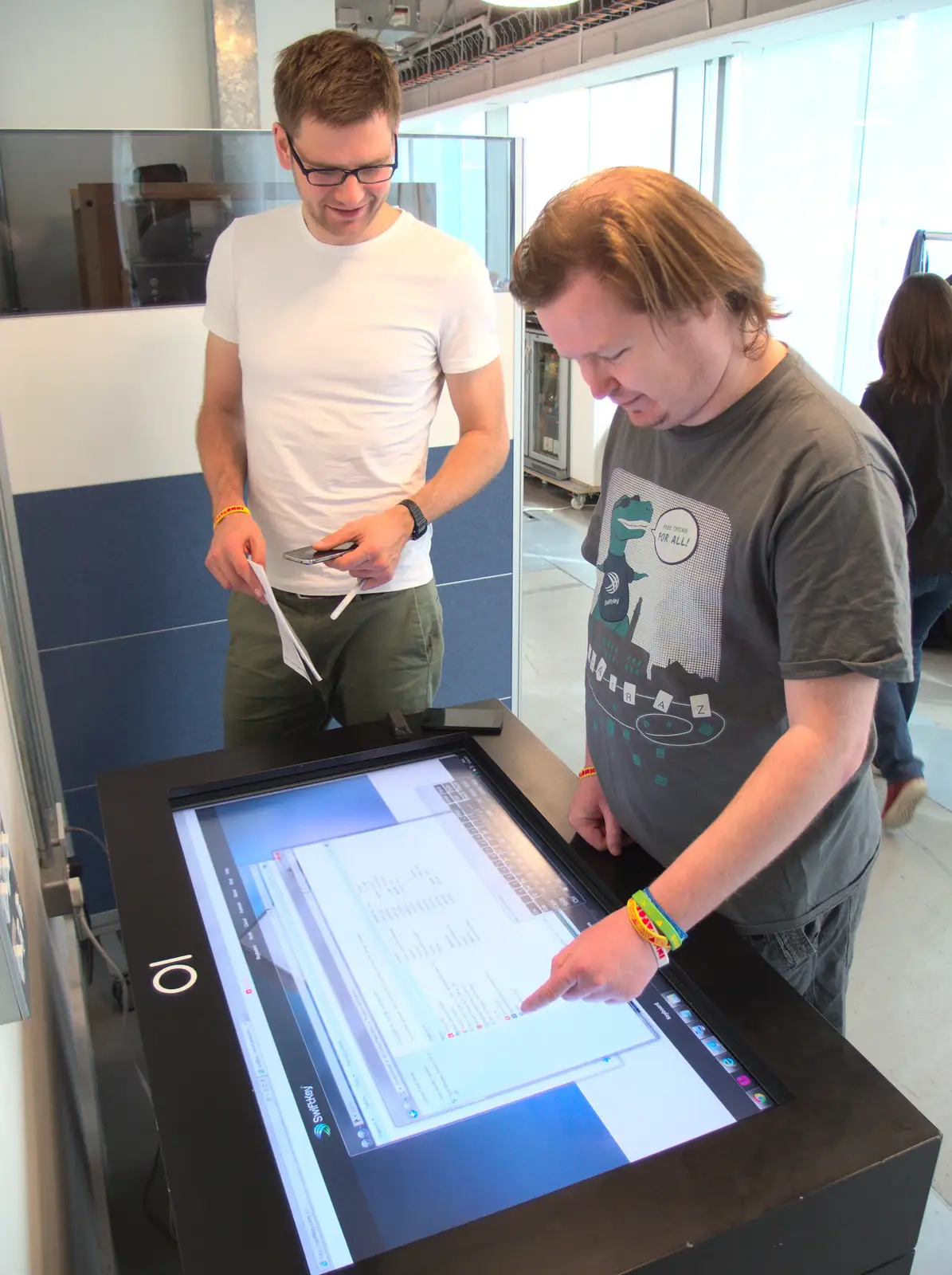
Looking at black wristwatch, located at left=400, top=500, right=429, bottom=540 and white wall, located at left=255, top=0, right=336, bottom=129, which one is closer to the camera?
black wristwatch, located at left=400, top=500, right=429, bottom=540

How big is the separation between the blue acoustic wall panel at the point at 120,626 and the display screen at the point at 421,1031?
46.5 inches

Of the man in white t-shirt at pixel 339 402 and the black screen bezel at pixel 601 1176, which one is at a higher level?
the man in white t-shirt at pixel 339 402

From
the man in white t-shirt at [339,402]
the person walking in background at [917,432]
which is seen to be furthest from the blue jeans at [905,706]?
the man in white t-shirt at [339,402]

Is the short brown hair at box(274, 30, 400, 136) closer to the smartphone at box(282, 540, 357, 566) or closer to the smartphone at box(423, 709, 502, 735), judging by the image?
the smartphone at box(282, 540, 357, 566)

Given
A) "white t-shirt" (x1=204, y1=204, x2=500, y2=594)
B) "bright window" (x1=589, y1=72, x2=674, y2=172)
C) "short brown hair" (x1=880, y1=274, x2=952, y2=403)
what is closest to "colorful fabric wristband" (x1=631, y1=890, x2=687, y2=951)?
"white t-shirt" (x1=204, y1=204, x2=500, y2=594)

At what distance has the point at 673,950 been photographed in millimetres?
974

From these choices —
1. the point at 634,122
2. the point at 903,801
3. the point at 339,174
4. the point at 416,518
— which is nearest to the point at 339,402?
the point at 416,518

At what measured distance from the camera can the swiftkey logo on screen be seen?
0.80 meters

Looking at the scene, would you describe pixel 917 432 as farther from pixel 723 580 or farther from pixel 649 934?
pixel 649 934

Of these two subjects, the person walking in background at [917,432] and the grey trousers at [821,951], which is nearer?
the grey trousers at [821,951]

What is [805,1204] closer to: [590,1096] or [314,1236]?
[590,1096]

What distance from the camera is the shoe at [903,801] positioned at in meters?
2.80

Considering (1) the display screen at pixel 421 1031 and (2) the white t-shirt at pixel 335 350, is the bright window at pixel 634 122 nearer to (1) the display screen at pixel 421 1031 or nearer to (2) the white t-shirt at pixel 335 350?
(2) the white t-shirt at pixel 335 350

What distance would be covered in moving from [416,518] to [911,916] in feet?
5.64
